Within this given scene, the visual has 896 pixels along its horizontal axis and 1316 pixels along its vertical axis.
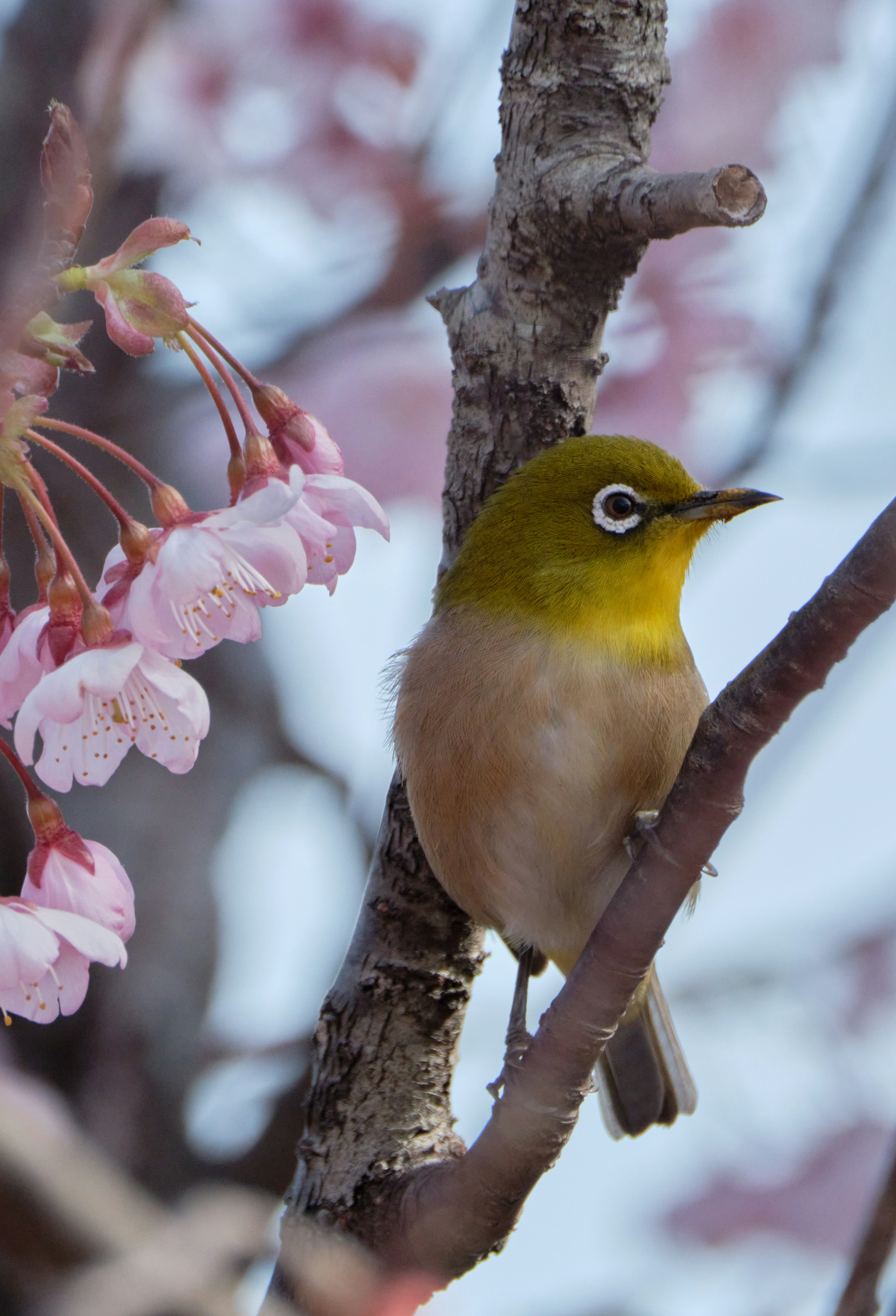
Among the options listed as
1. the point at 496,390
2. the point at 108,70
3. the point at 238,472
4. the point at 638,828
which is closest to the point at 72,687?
the point at 238,472

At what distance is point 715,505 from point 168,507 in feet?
4.63

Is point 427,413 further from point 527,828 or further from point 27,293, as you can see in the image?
point 27,293

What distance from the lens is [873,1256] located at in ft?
4.05

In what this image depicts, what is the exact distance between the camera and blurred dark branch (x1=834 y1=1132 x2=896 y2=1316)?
48.5 inches

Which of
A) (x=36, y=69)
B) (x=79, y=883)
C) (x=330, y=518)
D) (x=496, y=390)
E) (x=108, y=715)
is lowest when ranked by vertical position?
→ (x=79, y=883)

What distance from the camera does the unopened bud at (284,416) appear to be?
5.18 ft

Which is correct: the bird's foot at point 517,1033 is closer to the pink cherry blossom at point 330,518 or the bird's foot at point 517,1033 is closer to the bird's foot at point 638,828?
the bird's foot at point 638,828

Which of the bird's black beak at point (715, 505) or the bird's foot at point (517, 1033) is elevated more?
the bird's black beak at point (715, 505)

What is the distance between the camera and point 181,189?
406 centimetres

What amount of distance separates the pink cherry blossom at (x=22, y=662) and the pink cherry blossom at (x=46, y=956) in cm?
22

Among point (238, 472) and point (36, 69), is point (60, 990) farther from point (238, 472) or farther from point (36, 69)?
point (36, 69)

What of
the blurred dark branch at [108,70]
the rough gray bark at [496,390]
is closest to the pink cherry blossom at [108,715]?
the rough gray bark at [496,390]

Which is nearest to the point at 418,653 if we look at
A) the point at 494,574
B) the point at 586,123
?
the point at 494,574

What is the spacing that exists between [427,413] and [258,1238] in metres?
3.27
